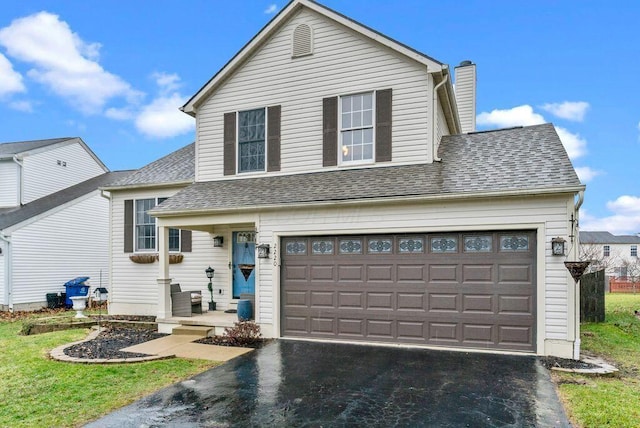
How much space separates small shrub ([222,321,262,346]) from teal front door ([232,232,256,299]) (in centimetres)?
234

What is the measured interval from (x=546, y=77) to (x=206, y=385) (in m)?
17.6

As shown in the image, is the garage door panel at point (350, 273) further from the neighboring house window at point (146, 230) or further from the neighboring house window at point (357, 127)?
the neighboring house window at point (146, 230)

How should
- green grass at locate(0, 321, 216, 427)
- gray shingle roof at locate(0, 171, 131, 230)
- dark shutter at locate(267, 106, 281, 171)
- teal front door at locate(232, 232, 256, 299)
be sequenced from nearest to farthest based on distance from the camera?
green grass at locate(0, 321, 216, 427), dark shutter at locate(267, 106, 281, 171), teal front door at locate(232, 232, 256, 299), gray shingle roof at locate(0, 171, 131, 230)

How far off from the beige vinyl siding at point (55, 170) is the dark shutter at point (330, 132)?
46.4ft

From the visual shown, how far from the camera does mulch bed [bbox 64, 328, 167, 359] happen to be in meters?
7.41

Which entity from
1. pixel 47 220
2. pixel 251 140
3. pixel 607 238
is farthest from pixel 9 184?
pixel 607 238

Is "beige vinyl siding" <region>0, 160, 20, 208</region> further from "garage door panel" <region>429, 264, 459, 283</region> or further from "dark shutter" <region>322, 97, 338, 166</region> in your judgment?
"garage door panel" <region>429, 264, 459, 283</region>

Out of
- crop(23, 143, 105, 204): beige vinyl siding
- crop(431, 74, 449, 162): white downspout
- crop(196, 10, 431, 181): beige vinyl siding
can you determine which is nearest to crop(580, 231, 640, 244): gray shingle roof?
crop(431, 74, 449, 162): white downspout

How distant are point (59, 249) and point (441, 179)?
15.4 meters

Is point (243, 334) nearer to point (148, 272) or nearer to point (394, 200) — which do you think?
point (394, 200)

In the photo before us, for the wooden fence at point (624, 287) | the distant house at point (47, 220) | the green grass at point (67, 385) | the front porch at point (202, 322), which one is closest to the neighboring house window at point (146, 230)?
the front porch at point (202, 322)

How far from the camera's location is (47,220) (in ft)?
52.0

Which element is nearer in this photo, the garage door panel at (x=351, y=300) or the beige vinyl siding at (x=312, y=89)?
the garage door panel at (x=351, y=300)

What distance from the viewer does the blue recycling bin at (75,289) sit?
15672 millimetres
